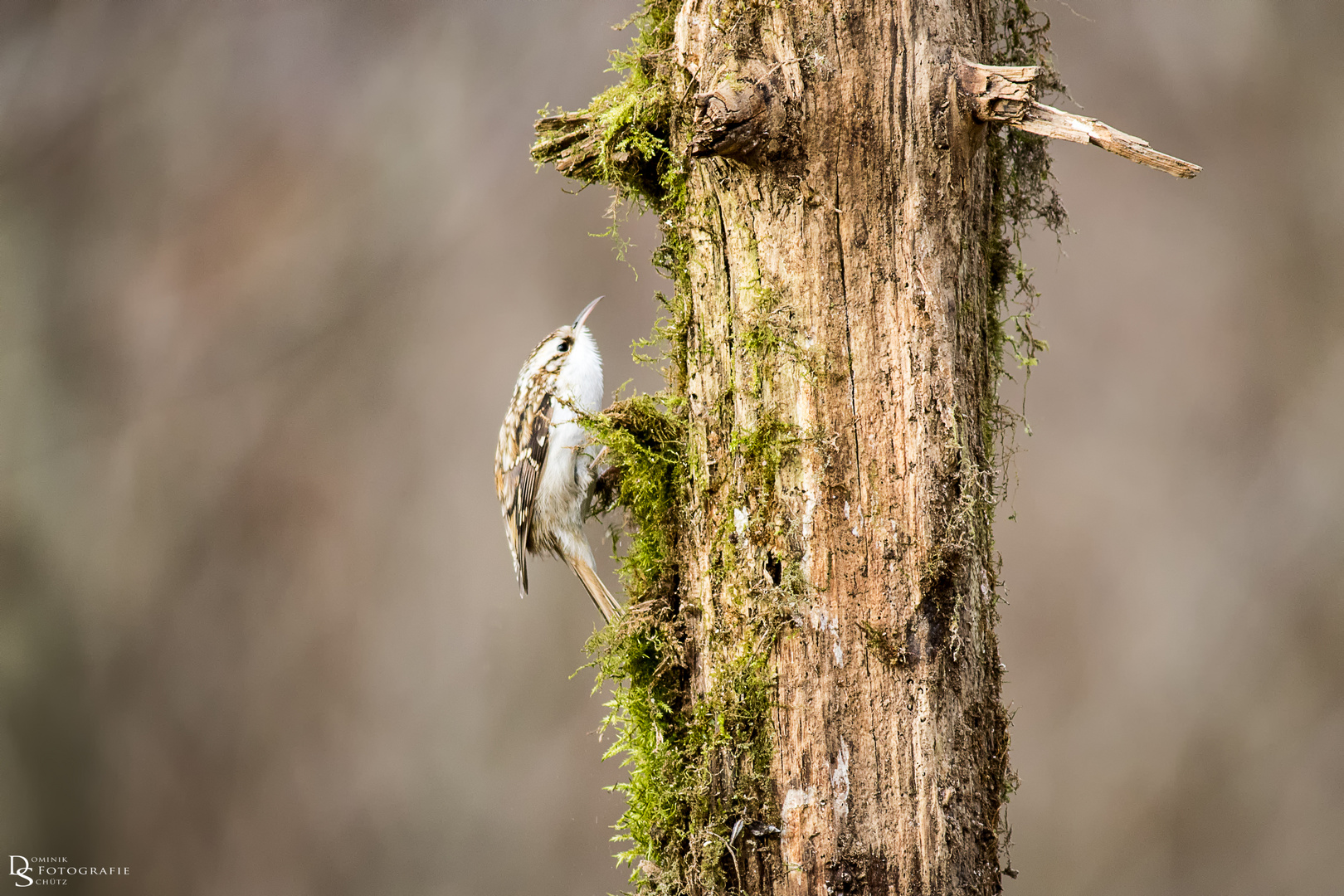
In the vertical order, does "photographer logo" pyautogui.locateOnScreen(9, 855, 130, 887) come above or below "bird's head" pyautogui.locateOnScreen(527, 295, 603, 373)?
below

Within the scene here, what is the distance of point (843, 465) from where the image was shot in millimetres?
1473

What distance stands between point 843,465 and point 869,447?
0.16ft

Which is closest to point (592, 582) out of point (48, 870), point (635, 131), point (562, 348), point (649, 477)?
point (562, 348)

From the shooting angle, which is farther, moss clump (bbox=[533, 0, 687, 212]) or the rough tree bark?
moss clump (bbox=[533, 0, 687, 212])

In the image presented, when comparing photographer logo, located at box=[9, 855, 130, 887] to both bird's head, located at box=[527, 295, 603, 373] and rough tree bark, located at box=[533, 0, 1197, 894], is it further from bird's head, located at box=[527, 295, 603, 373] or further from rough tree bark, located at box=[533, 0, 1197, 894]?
rough tree bark, located at box=[533, 0, 1197, 894]

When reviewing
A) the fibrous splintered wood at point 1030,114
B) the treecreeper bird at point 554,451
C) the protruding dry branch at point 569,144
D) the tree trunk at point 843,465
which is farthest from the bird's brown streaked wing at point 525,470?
the fibrous splintered wood at point 1030,114

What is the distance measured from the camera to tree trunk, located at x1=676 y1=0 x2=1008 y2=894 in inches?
56.0

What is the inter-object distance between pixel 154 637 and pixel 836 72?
3414 mm

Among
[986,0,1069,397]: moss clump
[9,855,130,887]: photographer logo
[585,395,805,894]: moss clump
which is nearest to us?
[585,395,805,894]: moss clump

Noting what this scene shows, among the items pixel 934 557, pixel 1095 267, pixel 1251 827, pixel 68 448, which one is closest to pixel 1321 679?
pixel 1251 827

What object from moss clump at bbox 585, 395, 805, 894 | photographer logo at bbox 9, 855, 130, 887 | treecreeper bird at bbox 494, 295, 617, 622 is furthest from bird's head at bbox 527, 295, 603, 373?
photographer logo at bbox 9, 855, 130, 887

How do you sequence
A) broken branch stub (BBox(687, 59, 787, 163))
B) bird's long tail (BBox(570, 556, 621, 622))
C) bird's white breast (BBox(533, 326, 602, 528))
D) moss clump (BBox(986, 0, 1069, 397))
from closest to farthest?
1. broken branch stub (BBox(687, 59, 787, 163))
2. moss clump (BBox(986, 0, 1069, 397))
3. bird's white breast (BBox(533, 326, 602, 528))
4. bird's long tail (BBox(570, 556, 621, 622))

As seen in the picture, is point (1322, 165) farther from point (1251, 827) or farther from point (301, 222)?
point (301, 222)

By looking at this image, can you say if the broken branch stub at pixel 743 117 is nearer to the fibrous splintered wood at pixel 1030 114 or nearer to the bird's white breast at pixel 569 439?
the fibrous splintered wood at pixel 1030 114
